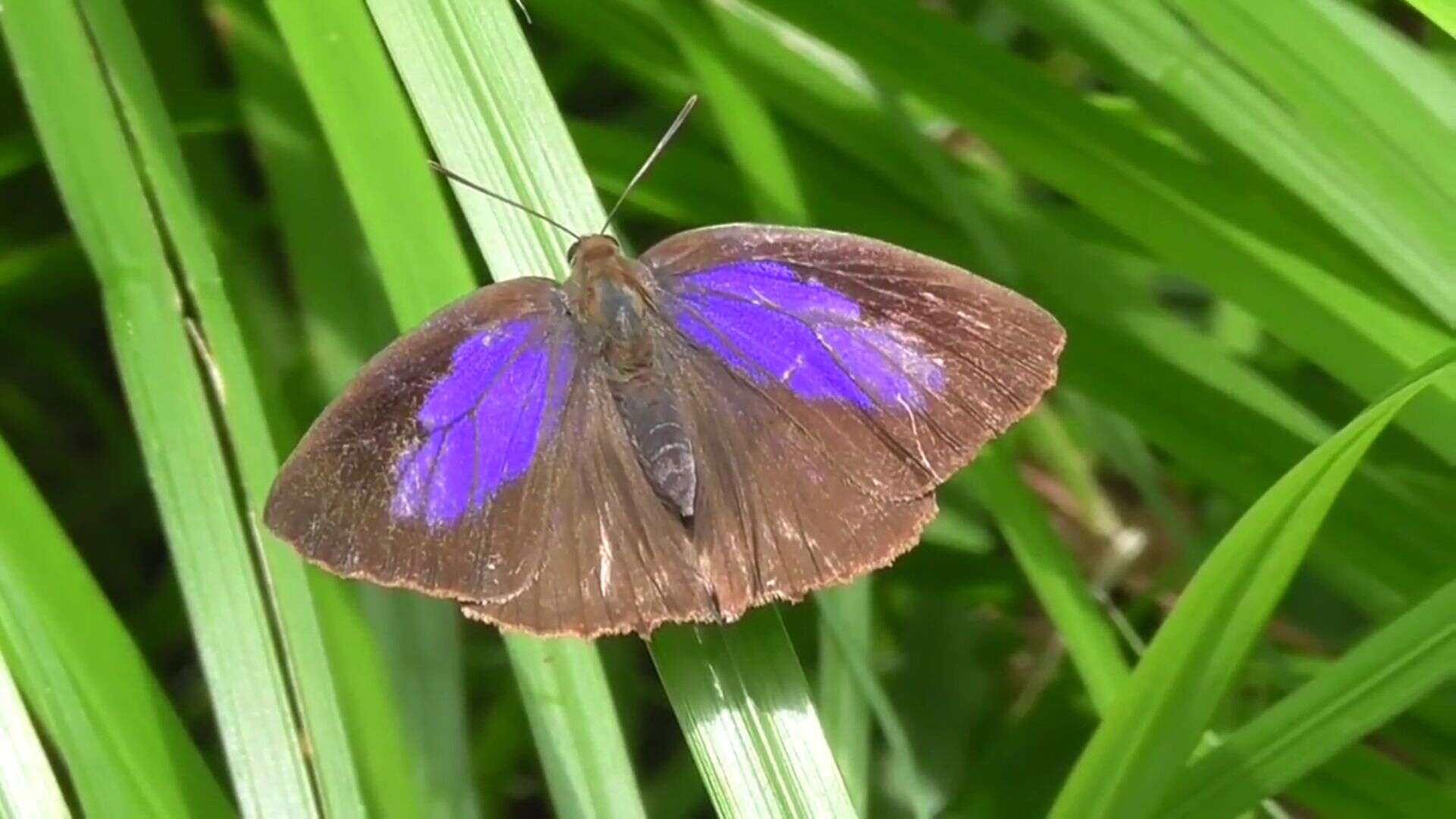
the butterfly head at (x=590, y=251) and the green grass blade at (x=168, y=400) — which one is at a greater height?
the butterfly head at (x=590, y=251)

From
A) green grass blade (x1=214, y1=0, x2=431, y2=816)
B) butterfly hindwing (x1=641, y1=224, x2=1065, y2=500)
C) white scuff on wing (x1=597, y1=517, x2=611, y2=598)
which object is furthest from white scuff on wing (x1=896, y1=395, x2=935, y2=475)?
green grass blade (x1=214, y1=0, x2=431, y2=816)

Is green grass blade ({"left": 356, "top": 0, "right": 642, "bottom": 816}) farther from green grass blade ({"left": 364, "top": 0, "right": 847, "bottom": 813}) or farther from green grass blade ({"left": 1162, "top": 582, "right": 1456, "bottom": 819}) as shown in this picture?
green grass blade ({"left": 1162, "top": 582, "right": 1456, "bottom": 819})

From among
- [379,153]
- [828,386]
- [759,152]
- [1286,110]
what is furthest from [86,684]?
[1286,110]

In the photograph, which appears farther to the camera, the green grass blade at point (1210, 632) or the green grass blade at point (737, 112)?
the green grass blade at point (737, 112)

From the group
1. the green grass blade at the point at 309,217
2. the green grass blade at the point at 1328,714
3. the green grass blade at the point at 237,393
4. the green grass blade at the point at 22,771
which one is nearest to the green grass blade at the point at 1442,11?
the green grass blade at the point at 1328,714

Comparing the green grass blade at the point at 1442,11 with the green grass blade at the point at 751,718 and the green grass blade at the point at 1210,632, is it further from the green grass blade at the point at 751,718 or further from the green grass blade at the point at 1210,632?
the green grass blade at the point at 751,718

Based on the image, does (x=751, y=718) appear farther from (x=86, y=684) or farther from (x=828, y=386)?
(x=86, y=684)

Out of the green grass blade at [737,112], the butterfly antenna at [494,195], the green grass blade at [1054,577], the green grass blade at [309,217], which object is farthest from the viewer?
the green grass blade at [309,217]
